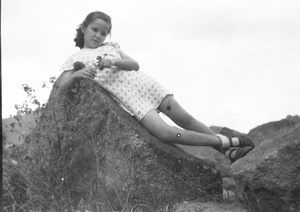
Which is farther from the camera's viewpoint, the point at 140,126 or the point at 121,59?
the point at 121,59

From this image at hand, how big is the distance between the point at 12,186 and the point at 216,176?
208 cm

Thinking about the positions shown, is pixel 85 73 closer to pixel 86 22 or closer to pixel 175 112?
pixel 86 22

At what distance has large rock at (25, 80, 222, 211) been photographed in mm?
4984

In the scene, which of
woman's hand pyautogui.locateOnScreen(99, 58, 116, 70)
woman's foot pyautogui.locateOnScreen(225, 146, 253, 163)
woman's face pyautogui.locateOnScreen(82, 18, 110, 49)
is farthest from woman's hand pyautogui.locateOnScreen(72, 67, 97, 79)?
woman's foot pyautogui.locateOnScreen(225, 146, 253, 163)

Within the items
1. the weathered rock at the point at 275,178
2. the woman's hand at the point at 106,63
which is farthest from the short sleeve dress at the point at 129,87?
the weathered rock at the point at 275,178

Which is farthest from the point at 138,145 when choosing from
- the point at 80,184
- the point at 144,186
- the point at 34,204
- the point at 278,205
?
the point at 278,205

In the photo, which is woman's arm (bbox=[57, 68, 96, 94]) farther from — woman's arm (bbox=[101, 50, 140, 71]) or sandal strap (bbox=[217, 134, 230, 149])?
sandal strap (bbox=[217, 134, 230, 149])

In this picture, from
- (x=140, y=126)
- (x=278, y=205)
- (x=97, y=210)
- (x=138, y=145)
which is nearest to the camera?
(x=278, y=205)

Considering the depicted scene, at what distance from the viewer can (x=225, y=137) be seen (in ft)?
19.1

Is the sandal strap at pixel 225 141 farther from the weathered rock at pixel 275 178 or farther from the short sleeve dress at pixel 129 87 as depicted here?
the weathered rock at pixel 275 178

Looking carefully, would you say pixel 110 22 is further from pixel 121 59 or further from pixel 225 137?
pixel 225 137

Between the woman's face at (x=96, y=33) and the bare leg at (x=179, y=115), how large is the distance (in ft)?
3.58

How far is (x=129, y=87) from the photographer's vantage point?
19.1 feet

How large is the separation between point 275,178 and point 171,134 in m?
1.37
